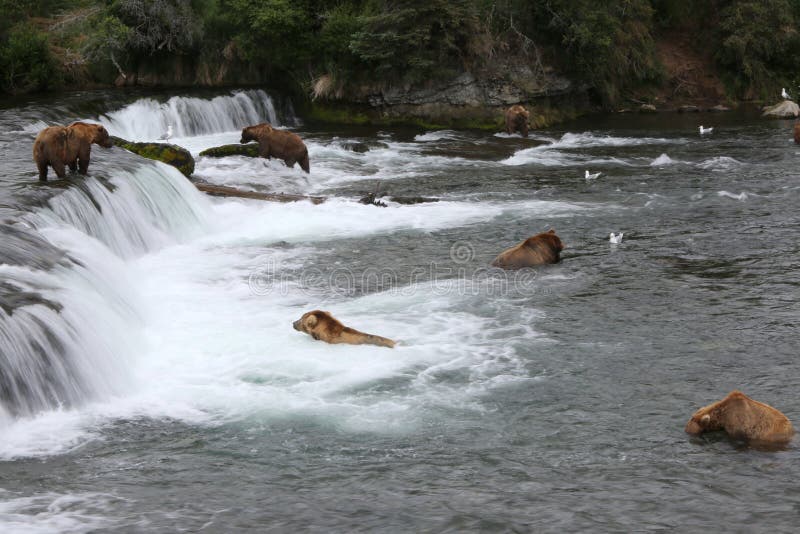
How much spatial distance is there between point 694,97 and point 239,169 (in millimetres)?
20060

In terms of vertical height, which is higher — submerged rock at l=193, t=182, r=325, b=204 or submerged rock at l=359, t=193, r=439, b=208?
submerged rock at l=193, t=182, r=325, b=204

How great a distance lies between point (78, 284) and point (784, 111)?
25203 millimetres

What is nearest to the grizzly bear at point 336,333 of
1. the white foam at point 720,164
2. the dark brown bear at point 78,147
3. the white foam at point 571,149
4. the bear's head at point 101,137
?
the dark brown bear at point 78,147

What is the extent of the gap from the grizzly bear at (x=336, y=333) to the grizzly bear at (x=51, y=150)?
227 inches

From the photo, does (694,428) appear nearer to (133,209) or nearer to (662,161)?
(133,209)

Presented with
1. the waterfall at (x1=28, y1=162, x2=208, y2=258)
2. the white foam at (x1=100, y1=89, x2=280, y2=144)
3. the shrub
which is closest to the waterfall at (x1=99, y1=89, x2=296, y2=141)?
the white foam at (x1=100, y1=89, x2=280, y2=144)

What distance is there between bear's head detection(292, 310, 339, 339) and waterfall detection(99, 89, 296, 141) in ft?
53.6

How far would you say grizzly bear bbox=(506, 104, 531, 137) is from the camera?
2712cm

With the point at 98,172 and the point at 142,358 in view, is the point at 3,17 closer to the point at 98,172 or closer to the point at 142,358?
the point at 98,172

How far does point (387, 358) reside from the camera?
9500 mm

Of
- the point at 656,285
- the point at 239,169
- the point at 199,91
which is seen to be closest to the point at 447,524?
the point at 656,285

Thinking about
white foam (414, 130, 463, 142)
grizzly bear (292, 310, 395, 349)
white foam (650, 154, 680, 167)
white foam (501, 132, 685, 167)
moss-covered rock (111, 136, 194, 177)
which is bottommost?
grizzly bear (292, 310, 395, 349)

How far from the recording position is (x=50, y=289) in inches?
379

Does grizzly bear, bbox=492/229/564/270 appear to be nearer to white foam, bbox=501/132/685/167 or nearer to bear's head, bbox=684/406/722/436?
bear's head, bbox=684/406/722/436
